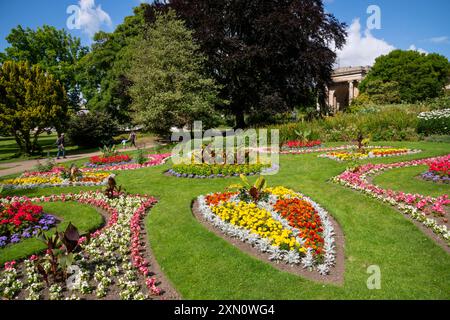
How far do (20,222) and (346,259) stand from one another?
7274 millimetres

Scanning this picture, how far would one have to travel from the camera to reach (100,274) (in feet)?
17.6

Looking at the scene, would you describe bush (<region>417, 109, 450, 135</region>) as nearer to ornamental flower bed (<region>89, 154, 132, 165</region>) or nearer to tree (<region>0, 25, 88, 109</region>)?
ornamental flower bed (<region>89, 154, 132, 165</region>)

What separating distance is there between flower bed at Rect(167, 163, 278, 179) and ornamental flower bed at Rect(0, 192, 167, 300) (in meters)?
4.70

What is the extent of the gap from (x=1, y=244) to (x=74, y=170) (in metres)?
6.00

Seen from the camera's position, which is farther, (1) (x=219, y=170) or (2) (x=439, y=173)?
(1) (x=219, y=170)

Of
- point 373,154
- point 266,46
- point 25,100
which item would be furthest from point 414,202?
point 25,100

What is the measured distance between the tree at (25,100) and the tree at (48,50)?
16.9 metres

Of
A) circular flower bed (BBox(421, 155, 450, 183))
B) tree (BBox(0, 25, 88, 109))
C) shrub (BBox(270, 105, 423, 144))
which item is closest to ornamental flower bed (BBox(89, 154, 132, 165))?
shrub (BBox(270, 105, 423, 144))

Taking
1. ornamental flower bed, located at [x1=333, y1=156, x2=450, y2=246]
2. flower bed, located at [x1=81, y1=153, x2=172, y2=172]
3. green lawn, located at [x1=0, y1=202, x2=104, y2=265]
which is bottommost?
green lawn, located at [x1=0, y1=202, x2=104, y2=265]

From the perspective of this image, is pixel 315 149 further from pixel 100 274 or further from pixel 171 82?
pixel 100 274

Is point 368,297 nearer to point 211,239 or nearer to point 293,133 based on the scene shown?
point 211,239

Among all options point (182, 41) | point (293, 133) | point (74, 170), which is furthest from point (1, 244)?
point (182, 41)

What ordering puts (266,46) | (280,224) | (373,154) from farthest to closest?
1. (266,46)
2. (373,154)
3. (280,224)

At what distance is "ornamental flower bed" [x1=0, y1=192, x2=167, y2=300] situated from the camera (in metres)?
4.95
